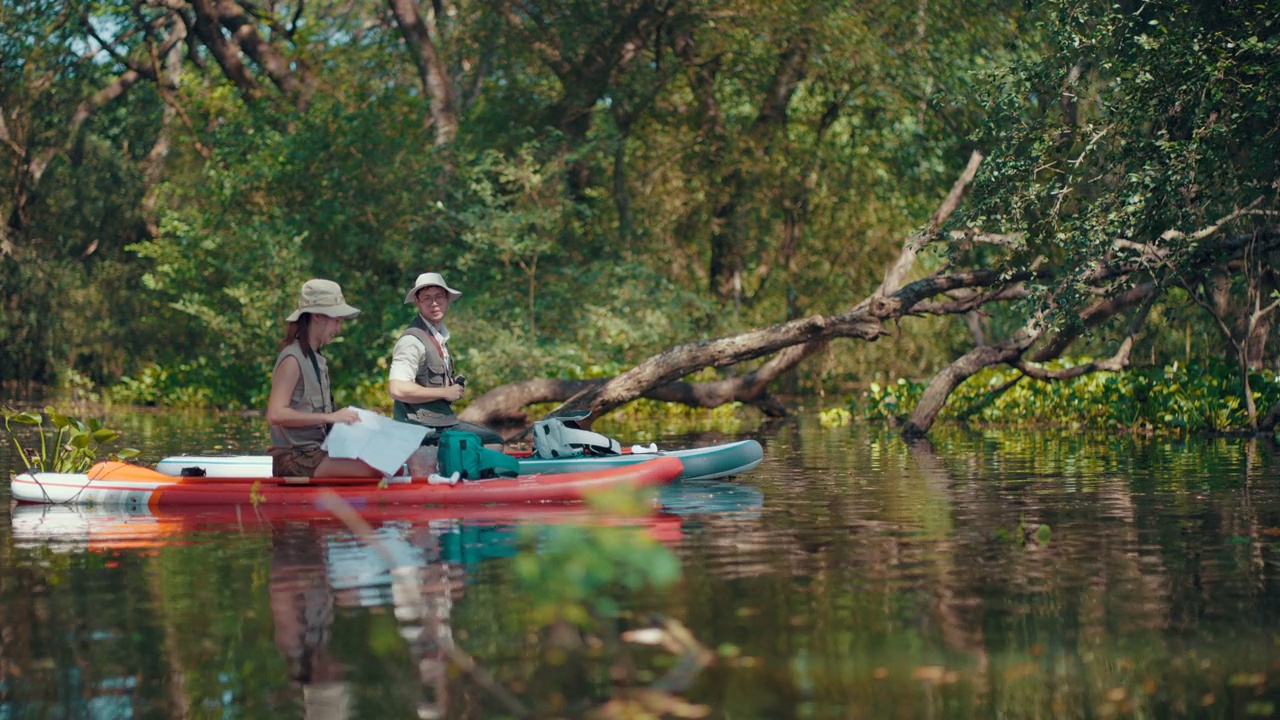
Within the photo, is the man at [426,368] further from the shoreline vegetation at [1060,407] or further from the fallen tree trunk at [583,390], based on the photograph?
the shoreline vegetation at [1060,407]

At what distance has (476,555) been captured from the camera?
859cm

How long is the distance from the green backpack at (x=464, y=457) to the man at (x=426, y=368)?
28 centimetres

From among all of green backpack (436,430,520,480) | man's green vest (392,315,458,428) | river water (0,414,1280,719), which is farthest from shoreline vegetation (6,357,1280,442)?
green backpack (436,430,520,480)

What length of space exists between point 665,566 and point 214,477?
25.1 feet

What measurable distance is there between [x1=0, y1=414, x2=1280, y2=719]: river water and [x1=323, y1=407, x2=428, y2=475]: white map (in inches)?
15.9

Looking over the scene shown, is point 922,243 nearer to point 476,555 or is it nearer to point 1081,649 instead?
point 476,555

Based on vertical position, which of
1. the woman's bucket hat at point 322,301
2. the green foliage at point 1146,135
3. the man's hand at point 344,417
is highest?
the green foliage at point 1146,135

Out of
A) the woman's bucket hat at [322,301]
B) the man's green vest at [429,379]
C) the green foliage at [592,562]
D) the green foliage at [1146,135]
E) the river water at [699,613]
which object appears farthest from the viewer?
the green foliage at [1146,135]

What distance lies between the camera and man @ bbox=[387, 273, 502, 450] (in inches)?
455

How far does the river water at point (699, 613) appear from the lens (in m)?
5.23

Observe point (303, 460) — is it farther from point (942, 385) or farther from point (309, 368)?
point (942, 385)

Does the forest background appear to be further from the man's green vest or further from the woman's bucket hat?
the woman's bucket hat

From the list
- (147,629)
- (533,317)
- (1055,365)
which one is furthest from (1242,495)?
(533,317)

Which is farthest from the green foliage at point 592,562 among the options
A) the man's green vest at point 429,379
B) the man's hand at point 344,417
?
the man's green vest at point 429,379
